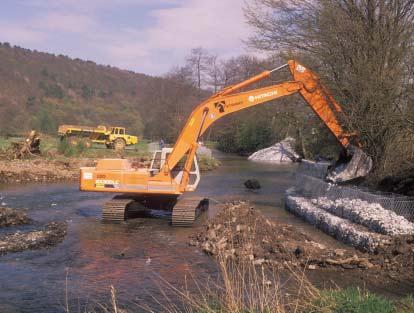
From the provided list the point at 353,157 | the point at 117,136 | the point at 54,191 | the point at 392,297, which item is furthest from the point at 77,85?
the point at 392,297

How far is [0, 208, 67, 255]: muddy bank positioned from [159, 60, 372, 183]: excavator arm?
3450 millimetres

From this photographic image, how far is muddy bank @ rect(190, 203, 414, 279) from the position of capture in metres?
10.8

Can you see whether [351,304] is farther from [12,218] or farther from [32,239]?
[12,218]

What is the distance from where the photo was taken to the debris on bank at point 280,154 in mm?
45269

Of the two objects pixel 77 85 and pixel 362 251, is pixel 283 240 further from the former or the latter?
pixel 77 85

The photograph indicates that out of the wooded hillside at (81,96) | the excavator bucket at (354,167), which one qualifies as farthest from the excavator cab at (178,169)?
the wooded hillside at (81,96)

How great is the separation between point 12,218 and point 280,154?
32968mm

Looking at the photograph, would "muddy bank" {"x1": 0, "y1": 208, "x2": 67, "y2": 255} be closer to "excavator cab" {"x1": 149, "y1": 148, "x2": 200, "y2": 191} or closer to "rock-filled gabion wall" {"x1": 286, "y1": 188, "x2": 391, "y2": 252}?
"excavator cab" {"x1": 149, "y1": 148, "x2": 200, "y2": 191}

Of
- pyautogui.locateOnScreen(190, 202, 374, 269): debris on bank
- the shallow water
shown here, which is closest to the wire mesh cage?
the shallow water

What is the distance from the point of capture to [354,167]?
56.1ft

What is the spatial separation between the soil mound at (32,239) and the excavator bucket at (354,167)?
8240mm

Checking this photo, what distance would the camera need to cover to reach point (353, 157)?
1719cm

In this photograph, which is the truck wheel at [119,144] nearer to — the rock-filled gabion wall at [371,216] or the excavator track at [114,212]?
the excavator track at [114,212]

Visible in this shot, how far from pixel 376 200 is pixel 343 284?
15.0 feet
